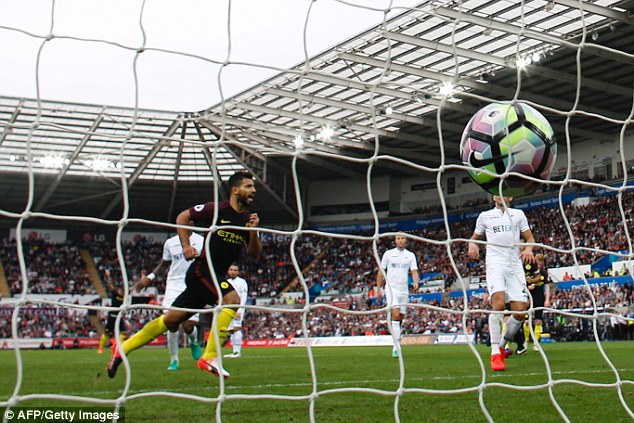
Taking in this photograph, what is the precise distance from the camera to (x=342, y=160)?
14.7m

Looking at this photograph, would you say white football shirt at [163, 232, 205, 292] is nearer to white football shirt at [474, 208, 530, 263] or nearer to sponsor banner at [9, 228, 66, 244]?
white football shirt at [474, 208, 530, 263]

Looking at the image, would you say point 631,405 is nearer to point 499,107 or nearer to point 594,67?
point 499,107

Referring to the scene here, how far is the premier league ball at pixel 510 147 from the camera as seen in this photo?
456 cm

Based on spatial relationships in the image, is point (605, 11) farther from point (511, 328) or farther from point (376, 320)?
point (511, 328)

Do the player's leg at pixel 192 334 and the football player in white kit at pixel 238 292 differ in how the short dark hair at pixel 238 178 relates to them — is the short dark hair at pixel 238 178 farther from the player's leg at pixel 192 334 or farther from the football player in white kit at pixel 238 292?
the football player in white kit at pixel 238 292

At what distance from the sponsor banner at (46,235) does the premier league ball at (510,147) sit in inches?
1502

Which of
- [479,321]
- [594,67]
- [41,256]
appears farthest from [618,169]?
[41,256]

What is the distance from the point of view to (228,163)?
35.7 metres

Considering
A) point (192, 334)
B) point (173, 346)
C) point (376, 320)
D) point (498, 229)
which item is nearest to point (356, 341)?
point (376, 320)

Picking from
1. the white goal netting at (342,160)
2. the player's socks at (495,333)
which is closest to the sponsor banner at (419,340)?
the white goal netting at (342,160)

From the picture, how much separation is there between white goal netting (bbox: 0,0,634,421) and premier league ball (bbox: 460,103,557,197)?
5.20 ft

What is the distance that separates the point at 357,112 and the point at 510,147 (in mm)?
23572

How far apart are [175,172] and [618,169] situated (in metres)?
21.2

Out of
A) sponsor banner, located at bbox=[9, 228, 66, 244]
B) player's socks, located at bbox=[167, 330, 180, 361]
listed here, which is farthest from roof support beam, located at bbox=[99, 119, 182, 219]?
player's socks, located at bbox=[167, 330, 180, 361]
